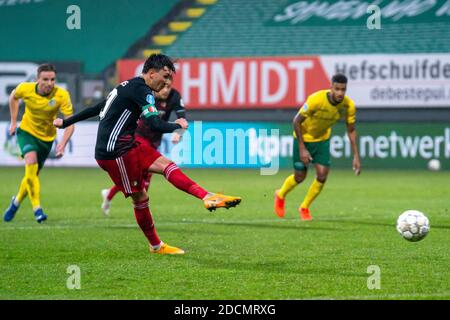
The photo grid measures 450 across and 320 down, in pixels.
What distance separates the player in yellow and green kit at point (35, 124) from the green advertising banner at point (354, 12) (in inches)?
666

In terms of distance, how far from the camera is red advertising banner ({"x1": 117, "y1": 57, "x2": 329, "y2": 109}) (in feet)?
88.9

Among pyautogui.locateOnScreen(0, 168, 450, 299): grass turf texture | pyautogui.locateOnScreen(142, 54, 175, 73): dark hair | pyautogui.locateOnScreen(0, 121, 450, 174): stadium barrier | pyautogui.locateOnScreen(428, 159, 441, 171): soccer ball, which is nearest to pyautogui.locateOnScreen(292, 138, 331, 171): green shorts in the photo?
pyautogui.locateOnScreen(0, 168, 450, 299): grass turf texture

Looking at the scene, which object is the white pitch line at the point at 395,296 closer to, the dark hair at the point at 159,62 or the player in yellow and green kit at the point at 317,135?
the dark hair at the point at 159,62

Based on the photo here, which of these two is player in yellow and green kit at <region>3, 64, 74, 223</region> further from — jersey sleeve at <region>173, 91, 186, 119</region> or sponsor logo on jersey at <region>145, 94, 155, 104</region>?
sponsor logo on jersey at <region>145, 94, 155, 104</region>

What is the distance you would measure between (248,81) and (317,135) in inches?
570

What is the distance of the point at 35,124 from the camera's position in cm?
1247

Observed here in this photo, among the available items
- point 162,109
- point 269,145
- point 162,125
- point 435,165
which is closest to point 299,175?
point 162,109

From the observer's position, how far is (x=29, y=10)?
32250mm

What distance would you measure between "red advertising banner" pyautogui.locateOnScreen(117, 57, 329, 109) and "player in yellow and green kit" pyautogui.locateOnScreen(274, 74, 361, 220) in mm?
13839

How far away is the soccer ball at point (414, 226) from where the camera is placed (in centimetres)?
920

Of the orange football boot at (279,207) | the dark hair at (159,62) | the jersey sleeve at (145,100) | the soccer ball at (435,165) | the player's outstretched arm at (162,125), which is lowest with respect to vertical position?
the orange football boot at (279,207)

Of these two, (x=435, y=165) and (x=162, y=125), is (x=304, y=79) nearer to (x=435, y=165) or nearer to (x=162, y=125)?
(x=435, y=165)

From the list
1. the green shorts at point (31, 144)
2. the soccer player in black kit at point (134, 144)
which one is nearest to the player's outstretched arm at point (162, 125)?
the soccer player in black kit at point (134, 144)

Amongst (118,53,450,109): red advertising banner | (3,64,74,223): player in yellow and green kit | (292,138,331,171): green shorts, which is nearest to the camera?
(3,64,74,223): player in yellow and green kit
